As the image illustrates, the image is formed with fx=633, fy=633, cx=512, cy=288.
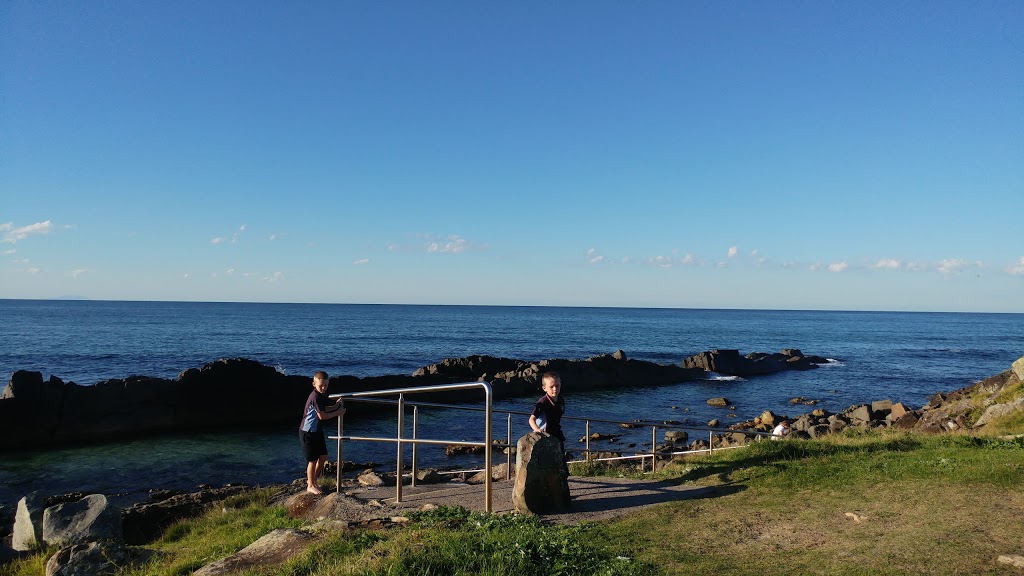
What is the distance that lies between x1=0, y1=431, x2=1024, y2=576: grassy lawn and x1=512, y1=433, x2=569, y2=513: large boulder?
0.54 metres

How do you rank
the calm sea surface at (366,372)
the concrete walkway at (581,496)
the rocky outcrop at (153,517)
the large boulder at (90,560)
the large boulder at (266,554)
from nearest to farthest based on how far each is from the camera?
the large boulder at (266,554) < the large boulder at (90,560) < the concrete walkway at (581,496) < the rocky outcrop at (153,517) < the calm sea surface at (366,372)

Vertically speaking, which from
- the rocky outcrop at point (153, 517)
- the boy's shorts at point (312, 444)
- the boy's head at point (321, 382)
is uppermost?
the boy's head at point (321, 382)

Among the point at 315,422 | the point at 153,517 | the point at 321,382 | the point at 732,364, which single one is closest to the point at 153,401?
the point at 153,517

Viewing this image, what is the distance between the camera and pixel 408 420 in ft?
86.1

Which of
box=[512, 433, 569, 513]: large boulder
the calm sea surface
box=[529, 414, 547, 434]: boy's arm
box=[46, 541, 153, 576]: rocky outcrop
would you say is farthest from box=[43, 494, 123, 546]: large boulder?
the calm sea surface

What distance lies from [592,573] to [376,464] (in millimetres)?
14182

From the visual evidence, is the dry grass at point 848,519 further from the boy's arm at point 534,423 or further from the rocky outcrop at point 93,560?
the rocky outcrop at point 93,560

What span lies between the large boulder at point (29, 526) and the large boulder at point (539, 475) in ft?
23.2

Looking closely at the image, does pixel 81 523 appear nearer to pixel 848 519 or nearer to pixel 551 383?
pixel 551 383

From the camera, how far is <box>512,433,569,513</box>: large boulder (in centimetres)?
631

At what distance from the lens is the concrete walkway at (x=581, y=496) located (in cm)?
657

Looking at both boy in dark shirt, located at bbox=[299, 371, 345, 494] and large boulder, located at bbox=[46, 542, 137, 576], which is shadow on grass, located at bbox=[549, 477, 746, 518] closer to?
boy in dark shirt, located at bbox=[299, 371, 345, 494]

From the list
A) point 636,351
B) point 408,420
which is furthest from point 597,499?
point 636,351

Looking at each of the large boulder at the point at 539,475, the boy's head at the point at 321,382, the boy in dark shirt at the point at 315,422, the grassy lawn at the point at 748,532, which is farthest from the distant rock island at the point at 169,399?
the large boulder at the point at 539,475
